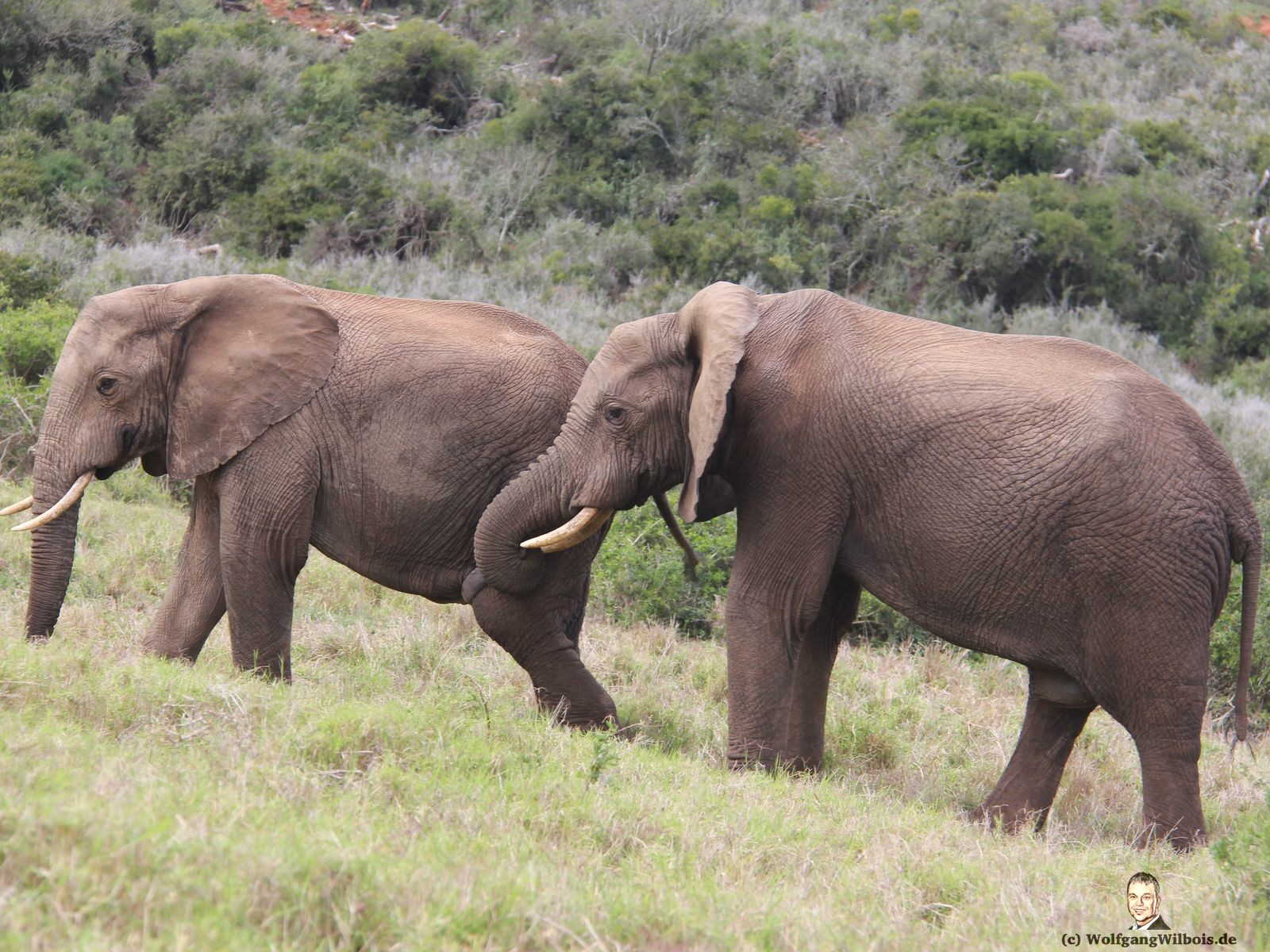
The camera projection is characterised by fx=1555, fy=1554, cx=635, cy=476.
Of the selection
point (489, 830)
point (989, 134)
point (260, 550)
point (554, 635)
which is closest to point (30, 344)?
point (260, 550)

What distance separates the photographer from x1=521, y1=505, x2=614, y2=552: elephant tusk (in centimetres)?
648

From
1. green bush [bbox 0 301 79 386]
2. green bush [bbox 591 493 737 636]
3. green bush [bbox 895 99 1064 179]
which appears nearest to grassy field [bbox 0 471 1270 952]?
green bush [bbox 591 493 737 636]

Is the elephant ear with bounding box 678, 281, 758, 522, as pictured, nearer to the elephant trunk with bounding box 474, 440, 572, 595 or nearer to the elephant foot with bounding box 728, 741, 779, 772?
the elephant trunk with bounding box 474, 440, 572, 595

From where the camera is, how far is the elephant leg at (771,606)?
627 cm

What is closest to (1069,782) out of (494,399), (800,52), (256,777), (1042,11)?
(494,399)

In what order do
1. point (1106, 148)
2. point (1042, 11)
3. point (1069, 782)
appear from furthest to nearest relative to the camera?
point (1042, 11), point (1106, 148), point (1069, 782)

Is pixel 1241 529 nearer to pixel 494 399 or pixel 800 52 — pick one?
pixel 494 399

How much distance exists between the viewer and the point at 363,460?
22.2 ft

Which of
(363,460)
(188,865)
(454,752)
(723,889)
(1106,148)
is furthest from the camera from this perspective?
(1106,148)

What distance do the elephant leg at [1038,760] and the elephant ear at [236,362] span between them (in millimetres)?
3389

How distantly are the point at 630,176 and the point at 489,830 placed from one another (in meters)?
18.0

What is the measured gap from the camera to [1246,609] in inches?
246

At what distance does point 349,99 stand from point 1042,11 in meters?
16.0

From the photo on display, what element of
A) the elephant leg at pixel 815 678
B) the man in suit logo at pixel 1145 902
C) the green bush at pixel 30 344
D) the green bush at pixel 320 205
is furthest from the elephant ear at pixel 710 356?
the green bush at pixel 320 205
